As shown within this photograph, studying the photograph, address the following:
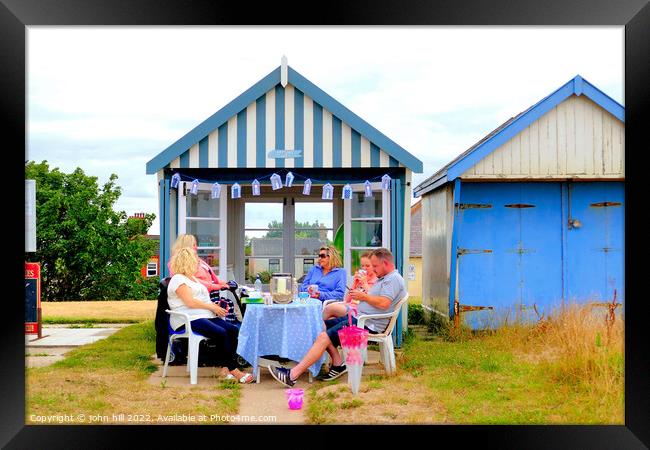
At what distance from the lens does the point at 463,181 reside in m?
8.67

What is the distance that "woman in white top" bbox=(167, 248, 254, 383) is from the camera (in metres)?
5.89

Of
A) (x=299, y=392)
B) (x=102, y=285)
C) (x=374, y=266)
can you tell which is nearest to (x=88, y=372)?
(x=299, y=392)

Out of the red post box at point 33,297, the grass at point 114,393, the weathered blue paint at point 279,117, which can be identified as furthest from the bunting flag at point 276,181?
the red post box at point 33,297

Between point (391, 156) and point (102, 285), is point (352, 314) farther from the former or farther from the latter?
point (102, 285)

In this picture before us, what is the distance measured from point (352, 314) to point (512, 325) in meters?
3.01

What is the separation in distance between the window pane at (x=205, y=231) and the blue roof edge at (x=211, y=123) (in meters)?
0.78

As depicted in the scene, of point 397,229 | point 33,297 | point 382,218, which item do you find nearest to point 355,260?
point 382,218

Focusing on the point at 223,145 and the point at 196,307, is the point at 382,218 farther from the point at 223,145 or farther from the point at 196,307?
the point at 196,307

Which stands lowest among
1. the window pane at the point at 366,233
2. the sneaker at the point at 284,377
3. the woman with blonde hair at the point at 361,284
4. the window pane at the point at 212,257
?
the sneaker at the point at 284,377

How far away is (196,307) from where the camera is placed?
5.96 metres

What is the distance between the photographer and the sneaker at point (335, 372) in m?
6.16

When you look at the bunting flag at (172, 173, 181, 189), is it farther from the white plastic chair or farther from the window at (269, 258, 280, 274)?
the window at (269, 258, 280, 274)

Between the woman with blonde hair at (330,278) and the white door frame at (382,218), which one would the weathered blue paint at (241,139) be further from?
the woman with blonde hair at (330,278)

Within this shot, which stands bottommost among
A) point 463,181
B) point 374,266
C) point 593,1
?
point 374,266
